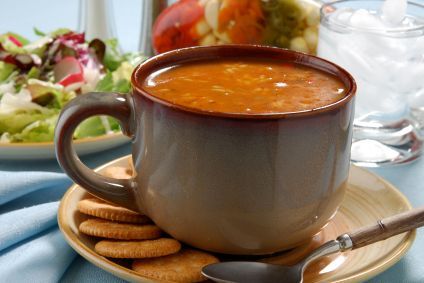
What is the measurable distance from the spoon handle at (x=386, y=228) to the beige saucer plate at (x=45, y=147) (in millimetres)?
612

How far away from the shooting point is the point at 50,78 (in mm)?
1875

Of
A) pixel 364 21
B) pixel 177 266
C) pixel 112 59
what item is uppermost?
pixel 364 21

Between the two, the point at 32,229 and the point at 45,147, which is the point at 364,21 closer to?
the point at 45,147

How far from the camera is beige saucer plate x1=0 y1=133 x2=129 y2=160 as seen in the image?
4.79ft

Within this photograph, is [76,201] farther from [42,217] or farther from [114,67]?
[114,67]

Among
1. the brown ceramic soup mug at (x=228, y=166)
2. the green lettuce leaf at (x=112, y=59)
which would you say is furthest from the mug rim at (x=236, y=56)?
the green lettuce leaf at (x=112, y=59)

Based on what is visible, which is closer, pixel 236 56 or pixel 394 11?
pixel 236 56

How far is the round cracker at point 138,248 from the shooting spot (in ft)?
3.36

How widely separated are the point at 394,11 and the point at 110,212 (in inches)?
34.2

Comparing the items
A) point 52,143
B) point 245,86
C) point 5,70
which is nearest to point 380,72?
point 245,86

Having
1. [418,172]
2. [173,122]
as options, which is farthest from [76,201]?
[418,172]

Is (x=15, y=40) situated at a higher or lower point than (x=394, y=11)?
lower

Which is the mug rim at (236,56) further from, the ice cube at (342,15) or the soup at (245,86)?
the ice cube at (342,15)

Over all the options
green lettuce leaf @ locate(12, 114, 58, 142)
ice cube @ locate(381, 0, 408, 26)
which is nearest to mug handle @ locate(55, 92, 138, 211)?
green lettuce leaf @ locate(12, 114, 58, 142)
